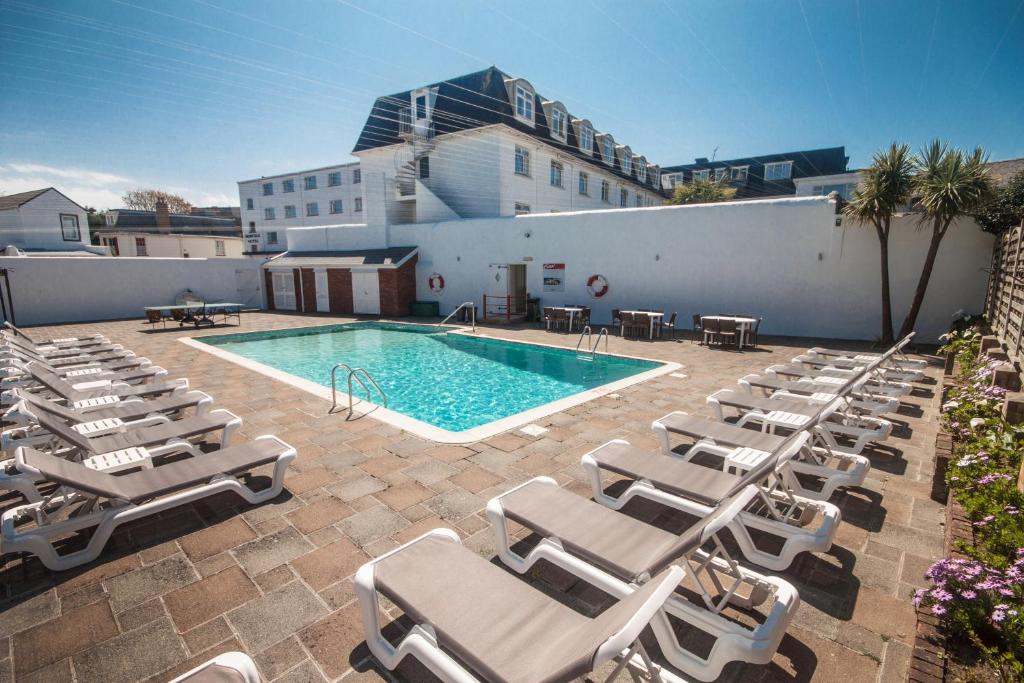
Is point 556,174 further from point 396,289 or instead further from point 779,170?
point 779,170

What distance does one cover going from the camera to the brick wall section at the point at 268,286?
898 inches

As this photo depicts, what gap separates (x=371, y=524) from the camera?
3572mm

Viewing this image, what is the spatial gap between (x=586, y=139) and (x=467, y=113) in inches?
349

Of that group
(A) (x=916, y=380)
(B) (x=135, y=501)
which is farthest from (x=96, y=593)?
(A) (x=916, y=380)

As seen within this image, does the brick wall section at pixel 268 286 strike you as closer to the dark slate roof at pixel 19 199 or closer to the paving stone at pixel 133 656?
the dark slate roof at pixel 19 199

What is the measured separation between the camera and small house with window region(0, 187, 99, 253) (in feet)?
90.5

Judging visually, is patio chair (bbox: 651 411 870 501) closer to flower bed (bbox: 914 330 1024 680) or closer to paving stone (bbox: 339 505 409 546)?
flower bed (bbox: 914 330 1024 680)

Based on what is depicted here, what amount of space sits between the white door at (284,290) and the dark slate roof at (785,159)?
30.6m

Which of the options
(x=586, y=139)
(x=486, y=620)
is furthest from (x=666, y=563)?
(x=586, y=139)

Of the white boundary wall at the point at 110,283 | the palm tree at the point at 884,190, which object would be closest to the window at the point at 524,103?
the palm tree at the point at 884,190

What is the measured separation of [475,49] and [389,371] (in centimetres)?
742

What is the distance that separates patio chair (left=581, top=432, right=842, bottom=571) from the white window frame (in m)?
21.4

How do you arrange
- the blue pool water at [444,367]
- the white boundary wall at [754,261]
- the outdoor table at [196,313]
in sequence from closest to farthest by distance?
1. the blue pool water at [444,367]
2. the white boundary wall at [754,261]
3. the outdoor table at [196,313]

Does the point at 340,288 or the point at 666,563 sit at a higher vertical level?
the point at 340,288
